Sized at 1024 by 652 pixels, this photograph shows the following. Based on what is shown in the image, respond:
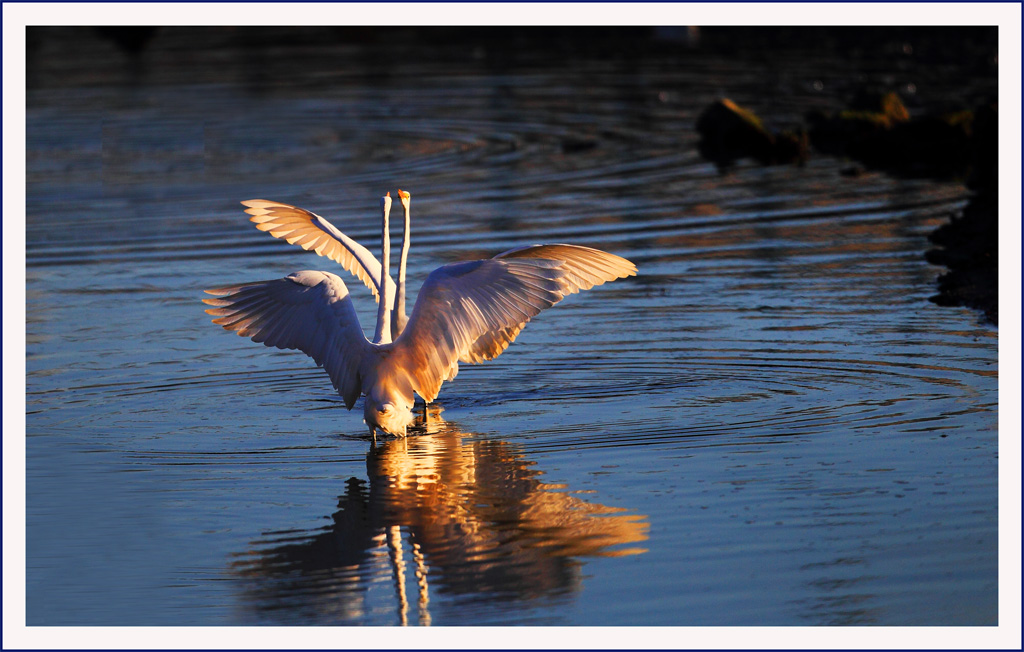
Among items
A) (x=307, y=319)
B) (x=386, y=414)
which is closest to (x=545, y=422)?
(x=386, y=414)

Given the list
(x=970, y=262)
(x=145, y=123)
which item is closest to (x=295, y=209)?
(x=970, y=262)

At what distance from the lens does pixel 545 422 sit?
9.71 metres

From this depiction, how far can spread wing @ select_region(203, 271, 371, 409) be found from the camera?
31.2 ft

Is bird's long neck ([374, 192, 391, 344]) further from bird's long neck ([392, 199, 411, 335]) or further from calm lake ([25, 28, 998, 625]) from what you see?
calm lake ([25, 28, 998, 625])

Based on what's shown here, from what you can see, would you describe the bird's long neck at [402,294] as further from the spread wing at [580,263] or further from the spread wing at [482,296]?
the spread wing at [580,263]

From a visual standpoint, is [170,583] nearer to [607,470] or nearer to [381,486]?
[381,486]

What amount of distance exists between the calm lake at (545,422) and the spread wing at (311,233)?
1002 mm

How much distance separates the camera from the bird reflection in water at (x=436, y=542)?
700 cm

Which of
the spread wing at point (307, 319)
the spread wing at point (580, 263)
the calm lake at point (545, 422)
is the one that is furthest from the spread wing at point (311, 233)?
the spread wing at point (580, 263)

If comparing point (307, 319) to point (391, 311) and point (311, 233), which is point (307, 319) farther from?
point (311, 233)

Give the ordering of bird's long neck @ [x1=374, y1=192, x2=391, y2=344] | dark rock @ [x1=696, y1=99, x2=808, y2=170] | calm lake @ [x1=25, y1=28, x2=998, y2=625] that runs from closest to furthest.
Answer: calm lake @ [x1=25, y1=28, x2=998, y2=625] → bird's long neck @ [x1=374, y1=192, x2=391, y2=344] → dark rock @ [x1=696, y1=99, x2=808, y2=170]

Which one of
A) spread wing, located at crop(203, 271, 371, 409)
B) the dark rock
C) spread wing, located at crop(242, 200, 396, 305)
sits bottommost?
spread wing, located at crop(203, 271, 371, 409)

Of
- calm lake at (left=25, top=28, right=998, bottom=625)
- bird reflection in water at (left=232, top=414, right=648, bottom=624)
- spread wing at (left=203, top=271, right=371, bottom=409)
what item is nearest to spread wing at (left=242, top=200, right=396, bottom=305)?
spread wing at (left=203, top=271, right=371, bottom=409)

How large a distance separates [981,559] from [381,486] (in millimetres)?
3480
